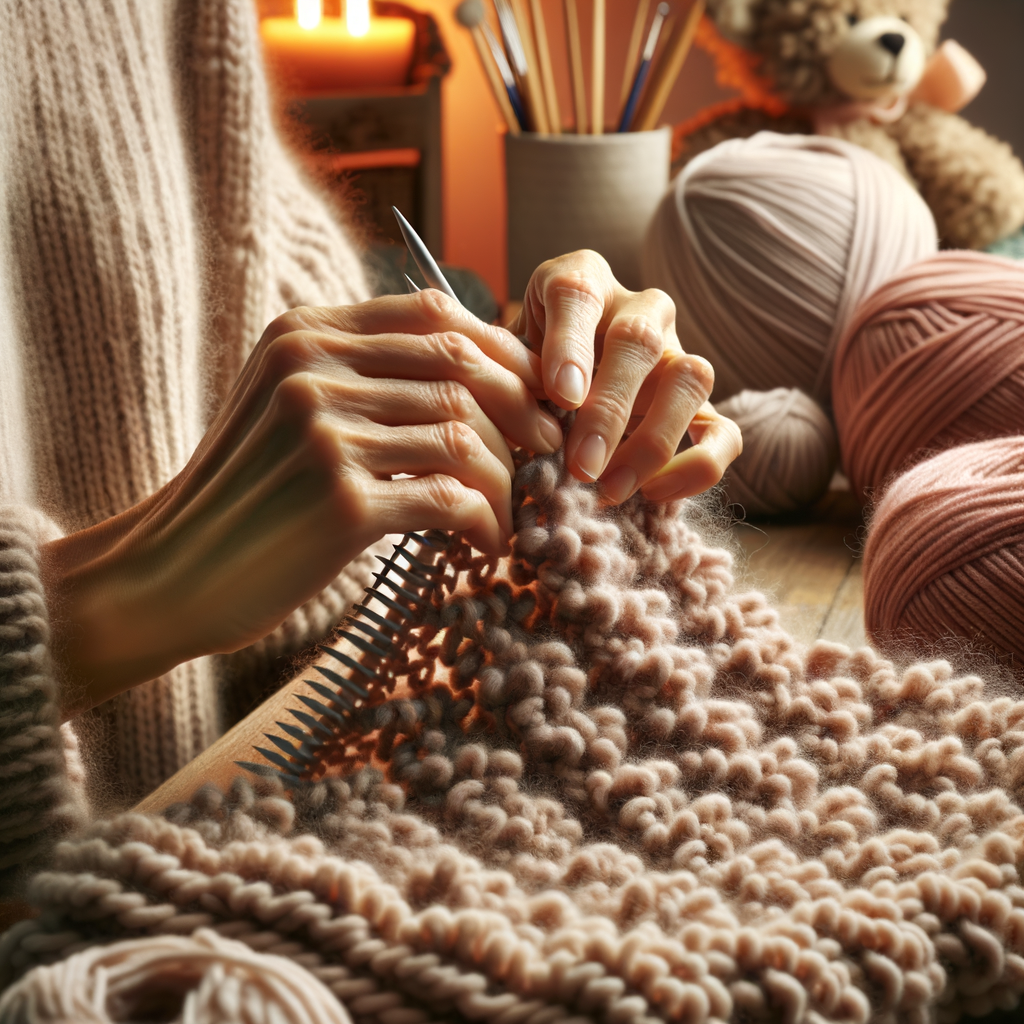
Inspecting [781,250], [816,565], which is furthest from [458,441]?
[781,250]

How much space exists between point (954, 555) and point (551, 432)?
289 millimetres

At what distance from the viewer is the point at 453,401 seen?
0.49 metres

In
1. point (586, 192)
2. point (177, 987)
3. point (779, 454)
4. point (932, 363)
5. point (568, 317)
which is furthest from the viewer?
point (586, 192)

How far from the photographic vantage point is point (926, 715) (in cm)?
50

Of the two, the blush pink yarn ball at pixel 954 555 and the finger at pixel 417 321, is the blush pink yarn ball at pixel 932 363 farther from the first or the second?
the finger at pixel 417 321

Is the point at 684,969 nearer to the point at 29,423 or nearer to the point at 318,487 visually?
the point at 318,487

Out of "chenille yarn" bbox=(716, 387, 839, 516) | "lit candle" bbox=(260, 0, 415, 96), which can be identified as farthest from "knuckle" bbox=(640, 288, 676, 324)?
"lit candle" bbox=(260, 0, 415, 96)

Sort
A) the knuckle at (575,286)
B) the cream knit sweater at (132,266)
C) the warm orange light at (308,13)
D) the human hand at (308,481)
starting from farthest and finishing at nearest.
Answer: the warm orange light at (308,13) < the cream knit sweater at (132,266) < the knuckle at (575,286) < the human hand at (308,481)

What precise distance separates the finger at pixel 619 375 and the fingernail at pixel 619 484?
0.04 ft

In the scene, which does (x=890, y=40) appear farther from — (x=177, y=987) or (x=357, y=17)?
(x=177, y=987)

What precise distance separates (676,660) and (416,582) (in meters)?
0.13

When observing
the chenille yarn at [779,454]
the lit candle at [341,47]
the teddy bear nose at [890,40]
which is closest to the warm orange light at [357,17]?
the lit candle at [341,47]

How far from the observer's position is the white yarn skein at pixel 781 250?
1106 millimetres

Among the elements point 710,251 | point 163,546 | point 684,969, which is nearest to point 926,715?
point 684,969
